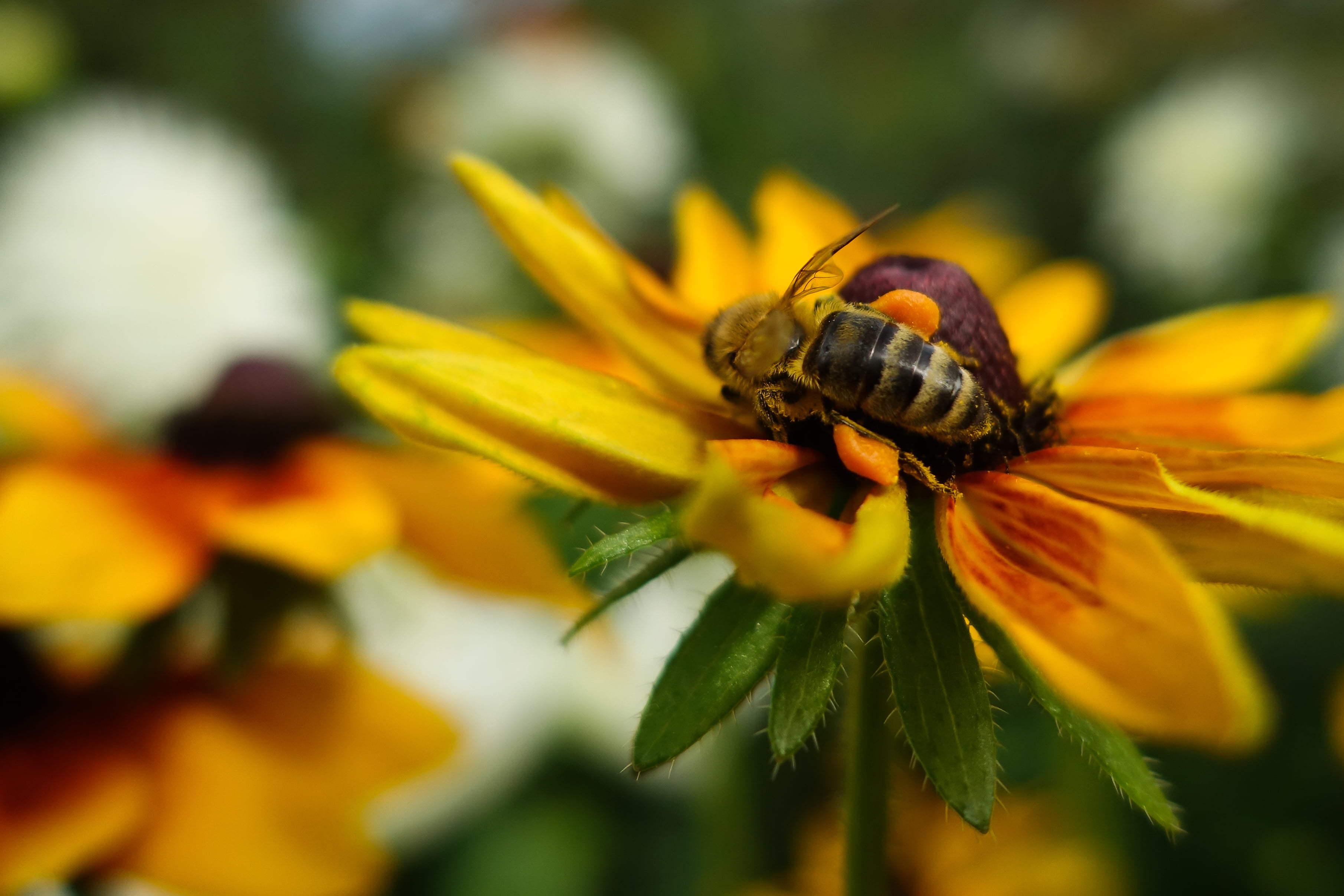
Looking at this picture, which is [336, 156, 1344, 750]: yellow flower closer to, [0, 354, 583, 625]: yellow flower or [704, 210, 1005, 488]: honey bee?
[704, 210, 1005, 488]: honey bee

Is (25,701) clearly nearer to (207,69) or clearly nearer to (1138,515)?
(1138,515)

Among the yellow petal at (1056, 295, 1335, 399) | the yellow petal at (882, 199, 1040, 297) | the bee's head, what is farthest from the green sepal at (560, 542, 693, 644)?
the yellow petal at (882, 199, 1040, 297)

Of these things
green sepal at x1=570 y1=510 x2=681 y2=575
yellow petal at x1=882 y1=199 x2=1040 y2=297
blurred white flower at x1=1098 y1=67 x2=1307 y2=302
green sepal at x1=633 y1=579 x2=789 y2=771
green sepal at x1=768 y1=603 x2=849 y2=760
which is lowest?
blurred white flower at x1=1098 y1=67 x2=1307 y2=302

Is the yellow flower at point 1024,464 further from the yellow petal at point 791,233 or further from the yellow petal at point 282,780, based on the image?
the yellow petal at point 282,780

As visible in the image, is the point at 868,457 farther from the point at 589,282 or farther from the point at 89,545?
the point at 89,545

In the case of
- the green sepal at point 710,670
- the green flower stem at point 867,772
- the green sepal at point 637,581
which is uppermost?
the green sepal at point 637,581

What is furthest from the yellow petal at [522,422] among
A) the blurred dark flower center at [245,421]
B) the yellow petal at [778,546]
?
the blurred dark flower center at [245,421]

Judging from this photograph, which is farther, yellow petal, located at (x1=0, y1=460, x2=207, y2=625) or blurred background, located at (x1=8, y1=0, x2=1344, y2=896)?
blurred background, located at (x1=8, y1=0, x2=1344, y2=896)
